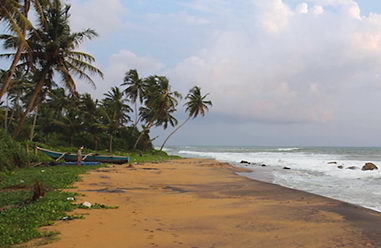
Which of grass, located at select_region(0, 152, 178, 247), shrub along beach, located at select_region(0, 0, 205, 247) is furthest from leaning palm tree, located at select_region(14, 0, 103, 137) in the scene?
grass, located at select_region(0, 152, 178, 247)

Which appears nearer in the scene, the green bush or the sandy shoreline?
the sandy shoreline

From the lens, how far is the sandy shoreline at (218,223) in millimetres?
5215

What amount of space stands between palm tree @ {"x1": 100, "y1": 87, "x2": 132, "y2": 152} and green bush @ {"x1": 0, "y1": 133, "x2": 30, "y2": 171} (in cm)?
1858

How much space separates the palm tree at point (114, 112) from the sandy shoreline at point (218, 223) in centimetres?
2627

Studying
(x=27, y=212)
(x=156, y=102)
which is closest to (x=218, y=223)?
(x=27, y=212)

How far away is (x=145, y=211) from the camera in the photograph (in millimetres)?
7398

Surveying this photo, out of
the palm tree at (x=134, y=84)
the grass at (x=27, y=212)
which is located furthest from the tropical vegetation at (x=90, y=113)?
the grass at (x=27, y=212)

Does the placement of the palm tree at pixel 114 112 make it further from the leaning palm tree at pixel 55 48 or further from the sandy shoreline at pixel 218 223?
the sandy shoreline at pixel 218 223

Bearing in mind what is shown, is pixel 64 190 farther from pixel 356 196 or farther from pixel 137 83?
pixel 137 83

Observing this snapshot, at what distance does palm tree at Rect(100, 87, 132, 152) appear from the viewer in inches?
1412

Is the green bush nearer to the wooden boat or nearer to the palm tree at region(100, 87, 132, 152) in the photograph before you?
the wooden boat

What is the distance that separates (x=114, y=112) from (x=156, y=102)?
522 cm

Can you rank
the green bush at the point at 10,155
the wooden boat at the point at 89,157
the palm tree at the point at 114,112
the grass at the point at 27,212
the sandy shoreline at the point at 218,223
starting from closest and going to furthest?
the grass at the point at 27,212, the sandy shoreline at the point at 218,223, the green bush at the point at 10,155, the wooden boat at the point at 89,157, the palm tree at the point at 114,112

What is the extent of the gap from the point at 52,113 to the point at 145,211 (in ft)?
114
